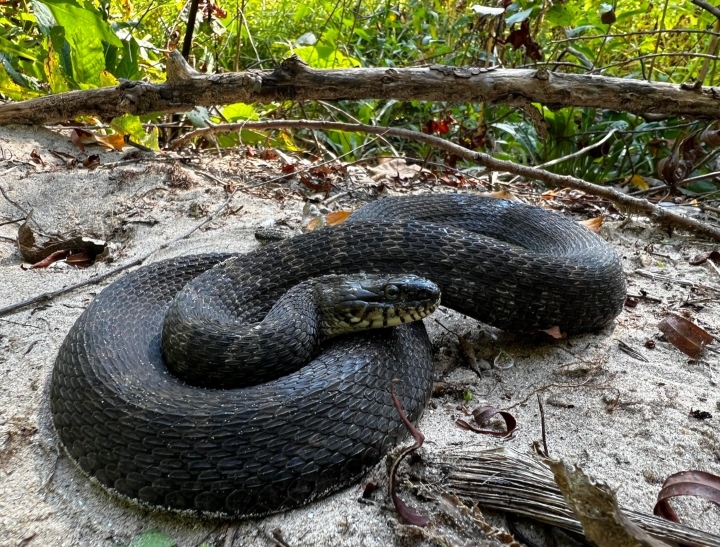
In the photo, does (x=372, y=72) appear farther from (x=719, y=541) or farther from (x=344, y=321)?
(x=719, y=541)

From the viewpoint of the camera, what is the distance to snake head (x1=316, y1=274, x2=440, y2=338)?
307 cm

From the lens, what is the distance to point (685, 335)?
343cm

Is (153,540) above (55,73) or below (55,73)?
below

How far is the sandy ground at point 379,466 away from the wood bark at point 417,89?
3.57 ft

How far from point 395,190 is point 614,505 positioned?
4.78 meters

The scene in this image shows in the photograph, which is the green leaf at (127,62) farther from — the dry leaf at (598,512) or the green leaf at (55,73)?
the dry leaf at (598,512)

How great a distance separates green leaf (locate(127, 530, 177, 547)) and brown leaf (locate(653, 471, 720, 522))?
1872 millimetres

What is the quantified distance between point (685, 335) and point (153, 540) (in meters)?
3.17

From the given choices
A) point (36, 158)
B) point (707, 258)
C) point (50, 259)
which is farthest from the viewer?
point (36, 158)

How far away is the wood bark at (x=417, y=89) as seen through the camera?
185 inches

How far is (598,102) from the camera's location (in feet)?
16.1

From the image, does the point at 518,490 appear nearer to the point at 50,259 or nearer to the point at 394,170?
the point at 50,259

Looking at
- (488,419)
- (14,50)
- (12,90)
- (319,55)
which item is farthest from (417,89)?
(14,50)

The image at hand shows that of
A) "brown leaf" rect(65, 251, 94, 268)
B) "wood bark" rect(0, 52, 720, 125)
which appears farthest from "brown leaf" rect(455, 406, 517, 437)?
"brown leaf" rect(65, 251, 94, 268)
